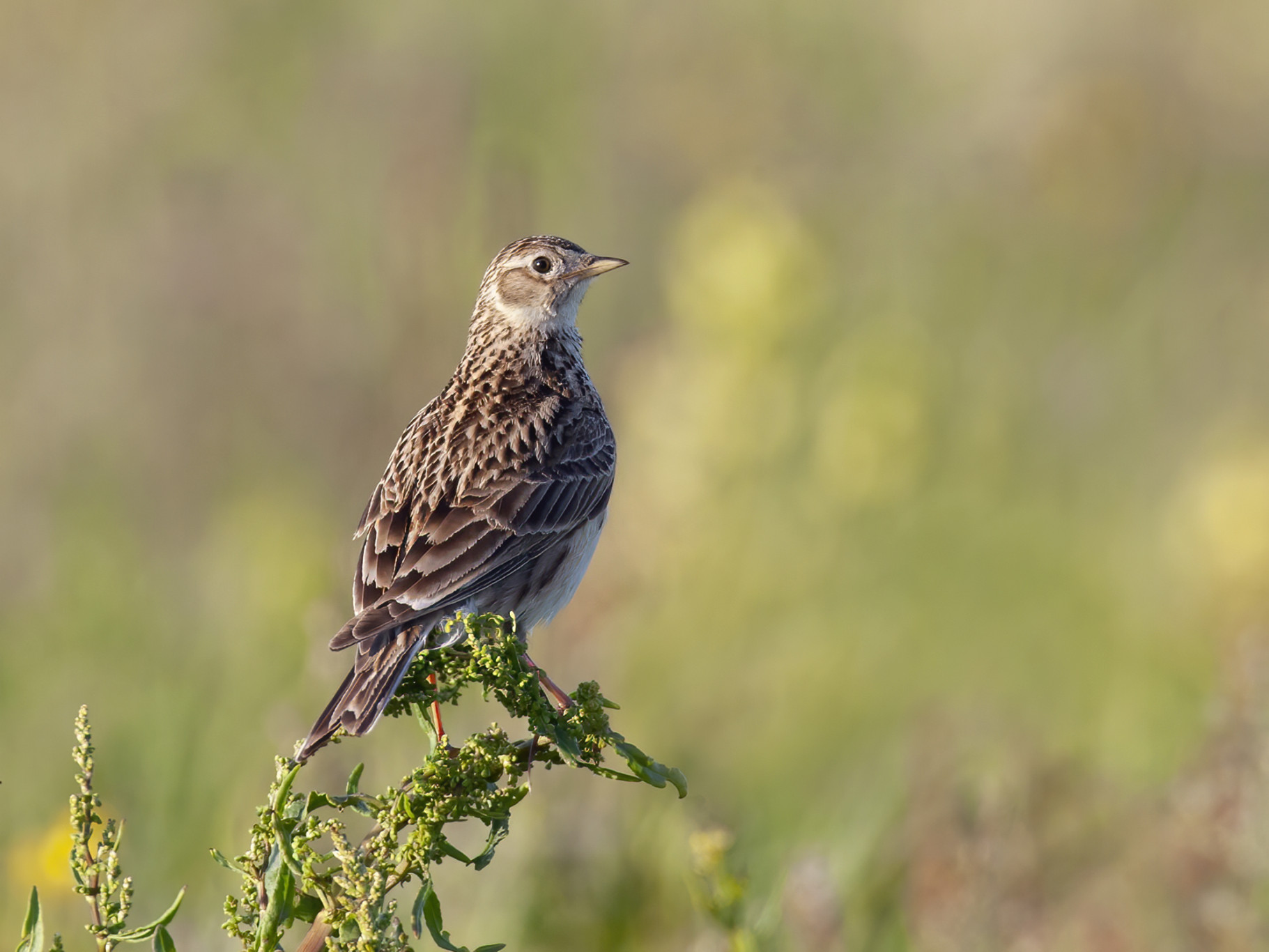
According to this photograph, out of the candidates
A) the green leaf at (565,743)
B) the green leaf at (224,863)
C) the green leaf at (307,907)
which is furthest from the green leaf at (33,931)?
the green leaf at (565,743)

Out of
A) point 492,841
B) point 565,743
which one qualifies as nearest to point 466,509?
point 565,743

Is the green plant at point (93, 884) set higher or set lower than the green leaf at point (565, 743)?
lower

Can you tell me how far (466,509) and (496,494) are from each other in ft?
0.55

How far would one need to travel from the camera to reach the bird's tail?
339 cm

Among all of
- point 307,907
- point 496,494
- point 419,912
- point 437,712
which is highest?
point 496,494

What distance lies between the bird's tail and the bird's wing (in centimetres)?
14

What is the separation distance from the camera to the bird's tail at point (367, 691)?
3.39 m

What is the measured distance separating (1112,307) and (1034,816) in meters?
6.96

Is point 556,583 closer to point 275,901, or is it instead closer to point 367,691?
point 367,691

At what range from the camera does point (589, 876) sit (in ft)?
18.9

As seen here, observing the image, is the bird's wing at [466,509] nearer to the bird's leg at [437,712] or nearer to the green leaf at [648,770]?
the bird's leg at [437,712]

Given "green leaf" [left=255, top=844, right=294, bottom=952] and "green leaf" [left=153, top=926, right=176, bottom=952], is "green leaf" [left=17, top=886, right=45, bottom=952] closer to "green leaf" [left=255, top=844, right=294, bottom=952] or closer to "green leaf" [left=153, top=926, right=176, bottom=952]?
"green leaf" [left=153, top=926, right=176, bottom=952]

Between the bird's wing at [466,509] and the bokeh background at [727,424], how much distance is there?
70 centimetres

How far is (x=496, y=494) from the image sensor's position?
5172mm
